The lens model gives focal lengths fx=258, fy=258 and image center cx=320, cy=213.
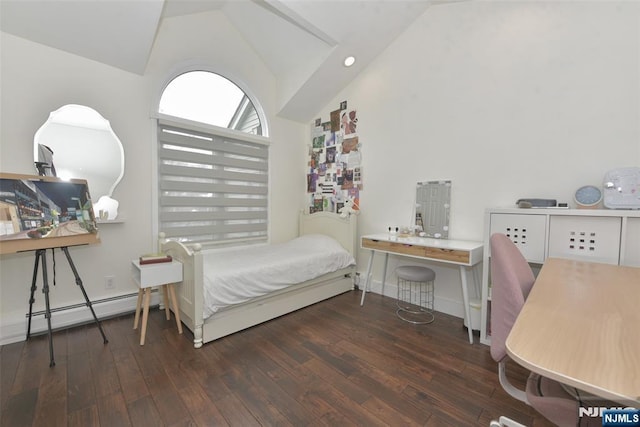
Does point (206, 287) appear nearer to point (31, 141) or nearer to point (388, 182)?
point (31, 141)

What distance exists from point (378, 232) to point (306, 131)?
1.97 metres

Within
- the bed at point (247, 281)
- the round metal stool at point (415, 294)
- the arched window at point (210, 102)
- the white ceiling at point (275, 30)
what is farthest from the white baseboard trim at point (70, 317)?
the round metal stool at point (415, 294)

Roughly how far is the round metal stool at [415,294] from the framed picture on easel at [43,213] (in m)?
2.73

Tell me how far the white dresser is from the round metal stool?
515 millimetres

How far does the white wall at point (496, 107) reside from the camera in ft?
6.29

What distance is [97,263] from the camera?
2.43 m

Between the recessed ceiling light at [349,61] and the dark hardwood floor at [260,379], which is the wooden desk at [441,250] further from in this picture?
the recessed ceiling light at [349,61]

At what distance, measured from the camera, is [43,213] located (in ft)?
6.04

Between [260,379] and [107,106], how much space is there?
2.74m

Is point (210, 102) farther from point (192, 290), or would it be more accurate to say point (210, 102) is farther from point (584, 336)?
point (584, 336)

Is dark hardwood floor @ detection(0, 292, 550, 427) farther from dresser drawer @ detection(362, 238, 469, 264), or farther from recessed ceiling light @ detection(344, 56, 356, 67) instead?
recessed ceiling light @ detection(344, 56, 356, 67)

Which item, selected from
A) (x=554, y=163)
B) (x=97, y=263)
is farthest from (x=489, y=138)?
(x=97, y=263)

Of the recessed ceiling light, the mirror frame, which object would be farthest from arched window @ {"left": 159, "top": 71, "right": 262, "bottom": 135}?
the recessed ceiling light

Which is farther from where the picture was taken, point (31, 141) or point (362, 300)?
point (362, 300)
